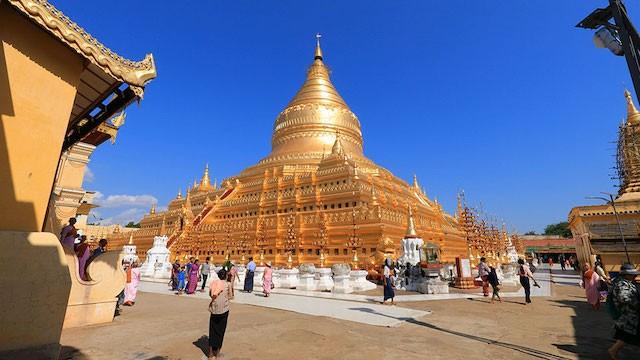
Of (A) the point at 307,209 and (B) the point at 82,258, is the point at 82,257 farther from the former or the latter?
(A) the point at 307,209

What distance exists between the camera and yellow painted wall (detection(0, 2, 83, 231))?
461 cm

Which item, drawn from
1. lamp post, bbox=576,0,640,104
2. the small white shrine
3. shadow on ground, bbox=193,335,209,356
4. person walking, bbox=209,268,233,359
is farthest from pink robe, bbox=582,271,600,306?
the small white shrine

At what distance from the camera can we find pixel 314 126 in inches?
1312

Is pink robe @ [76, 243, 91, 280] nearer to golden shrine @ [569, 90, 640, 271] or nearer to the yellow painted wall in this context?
the yellow painted wall

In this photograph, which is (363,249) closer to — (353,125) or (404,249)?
(404,249)

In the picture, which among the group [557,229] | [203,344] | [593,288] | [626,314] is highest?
[557,229]

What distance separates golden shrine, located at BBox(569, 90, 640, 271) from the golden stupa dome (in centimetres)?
1973

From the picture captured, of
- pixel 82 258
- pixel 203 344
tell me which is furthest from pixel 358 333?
pixel 82 258

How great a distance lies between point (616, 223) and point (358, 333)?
1103 inches

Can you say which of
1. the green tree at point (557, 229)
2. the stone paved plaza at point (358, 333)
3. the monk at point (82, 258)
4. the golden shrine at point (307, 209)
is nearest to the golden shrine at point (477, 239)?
the golden shrine at point (307, 209)

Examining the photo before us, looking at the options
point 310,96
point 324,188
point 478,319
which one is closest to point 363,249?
point 324,188

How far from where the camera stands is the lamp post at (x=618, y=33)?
4.54m

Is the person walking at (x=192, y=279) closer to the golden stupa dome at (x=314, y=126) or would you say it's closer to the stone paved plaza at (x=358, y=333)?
the stone paved plaza at (x=358, y=333)

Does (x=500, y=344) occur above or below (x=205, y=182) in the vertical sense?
below
